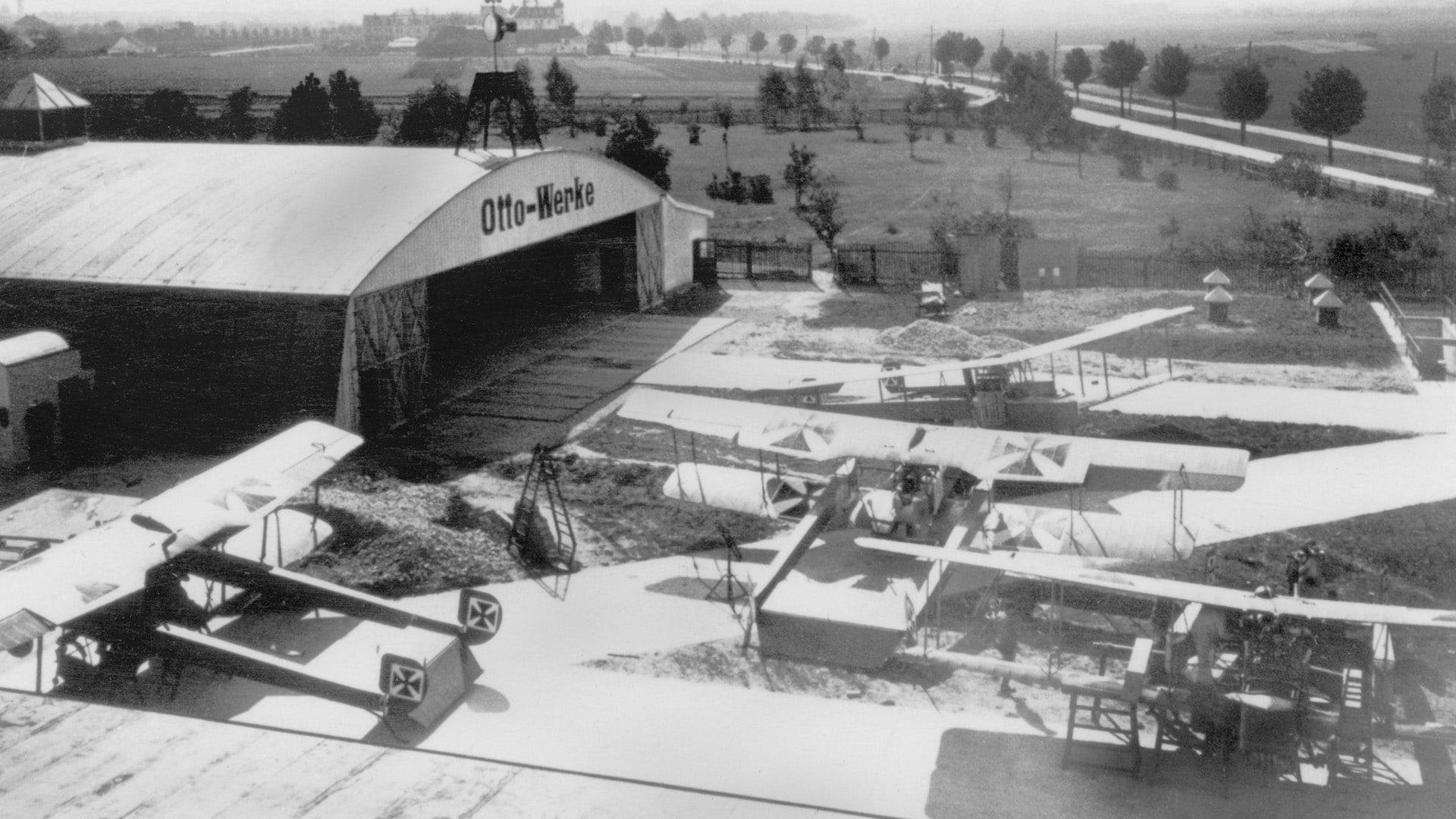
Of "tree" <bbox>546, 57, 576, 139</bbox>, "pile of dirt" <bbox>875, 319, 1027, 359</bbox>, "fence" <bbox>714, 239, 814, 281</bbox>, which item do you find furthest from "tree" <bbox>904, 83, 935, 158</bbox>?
"pile of dirt" <bbox>875, 319, 1027, 359</bbox>

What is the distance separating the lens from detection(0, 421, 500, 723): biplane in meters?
14.2

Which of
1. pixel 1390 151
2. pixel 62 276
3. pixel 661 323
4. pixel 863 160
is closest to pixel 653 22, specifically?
pixel 863 160

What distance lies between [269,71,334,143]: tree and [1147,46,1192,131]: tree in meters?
58.6

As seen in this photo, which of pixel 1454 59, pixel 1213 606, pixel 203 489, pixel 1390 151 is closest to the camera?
pixel 1213 606

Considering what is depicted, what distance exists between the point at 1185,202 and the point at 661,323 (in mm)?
35690

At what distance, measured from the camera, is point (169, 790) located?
445 inches

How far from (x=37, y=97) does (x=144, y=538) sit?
2612 cm

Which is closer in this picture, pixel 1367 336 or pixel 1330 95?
pixel 1367 336

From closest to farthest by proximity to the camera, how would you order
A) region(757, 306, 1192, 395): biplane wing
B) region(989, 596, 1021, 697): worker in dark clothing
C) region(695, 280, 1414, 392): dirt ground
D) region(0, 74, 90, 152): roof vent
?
1. region(989, 596, 1021, 697): worker in dark clothing
2. region(757, 306, 1192, 395): biplane wing
3. region(695, 280, 1414, 392): dirt ground
4. region(0, 74, 90, 152): roof vent

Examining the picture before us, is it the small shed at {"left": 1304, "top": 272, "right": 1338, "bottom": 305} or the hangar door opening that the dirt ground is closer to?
the small shed at {"left": 1304, "top": 272, "right": 1338, "bottom": 305}

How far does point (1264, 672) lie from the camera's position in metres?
13.7

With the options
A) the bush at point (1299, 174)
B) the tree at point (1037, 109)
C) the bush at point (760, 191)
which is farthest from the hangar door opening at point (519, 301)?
the tree at point (1037, 109)

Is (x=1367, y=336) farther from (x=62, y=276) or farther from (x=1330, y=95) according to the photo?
(x=62, y=276)

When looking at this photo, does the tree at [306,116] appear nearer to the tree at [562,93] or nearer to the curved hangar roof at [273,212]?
the tree at [562,93]
